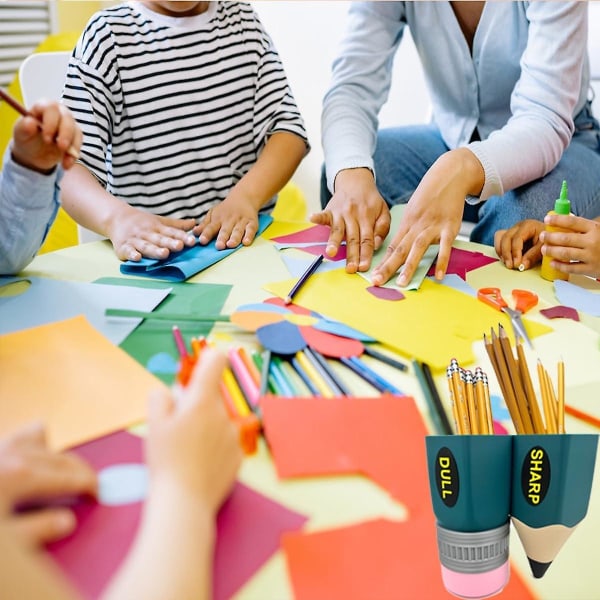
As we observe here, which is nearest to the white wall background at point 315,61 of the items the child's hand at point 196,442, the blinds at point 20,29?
the blinds at point 20,29

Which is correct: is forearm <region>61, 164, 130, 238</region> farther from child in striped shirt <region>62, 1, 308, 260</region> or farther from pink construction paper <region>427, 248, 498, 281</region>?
pink construction paper <region>427, 248, 498, 281</region>

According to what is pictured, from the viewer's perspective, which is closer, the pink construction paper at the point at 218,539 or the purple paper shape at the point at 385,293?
the pink construction paper at the point at 218,539

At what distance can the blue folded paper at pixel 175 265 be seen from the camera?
28.0 inches

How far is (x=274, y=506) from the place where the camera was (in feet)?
1.28

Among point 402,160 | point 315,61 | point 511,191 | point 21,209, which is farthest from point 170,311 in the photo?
point 315,61

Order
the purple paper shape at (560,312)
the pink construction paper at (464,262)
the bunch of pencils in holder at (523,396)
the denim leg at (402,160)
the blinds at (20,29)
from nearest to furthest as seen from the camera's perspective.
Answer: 1. the bunch of pencils in holder at (523,396)
2. the purple paper shape at (560,312)
3. the pink construction paper at (464,262)
4. the denim leg at (402,160)
5. the blinds at (20,29)

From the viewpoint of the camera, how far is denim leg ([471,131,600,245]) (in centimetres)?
95

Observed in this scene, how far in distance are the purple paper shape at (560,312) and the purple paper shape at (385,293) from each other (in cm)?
14

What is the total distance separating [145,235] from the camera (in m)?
0.77

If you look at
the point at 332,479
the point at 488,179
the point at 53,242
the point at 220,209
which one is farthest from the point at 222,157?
the point at 332,479

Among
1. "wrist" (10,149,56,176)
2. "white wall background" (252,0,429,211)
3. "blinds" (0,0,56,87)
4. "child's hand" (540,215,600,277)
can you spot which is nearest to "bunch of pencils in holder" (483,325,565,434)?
"child's hand" (540,215,600,277)

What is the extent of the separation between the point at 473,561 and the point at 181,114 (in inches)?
31.9

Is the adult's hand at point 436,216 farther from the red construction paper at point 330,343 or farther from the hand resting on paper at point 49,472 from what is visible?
the hand resting on paper at point 49,472

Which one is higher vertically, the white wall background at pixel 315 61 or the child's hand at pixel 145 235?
the child's hand at pixel 145 235
